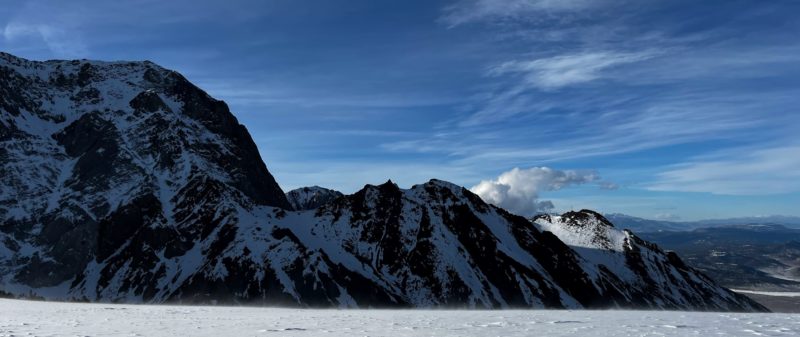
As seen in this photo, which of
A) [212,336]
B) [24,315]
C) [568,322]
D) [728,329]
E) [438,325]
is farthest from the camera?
[24,315]

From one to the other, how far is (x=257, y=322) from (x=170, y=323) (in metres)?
5.68

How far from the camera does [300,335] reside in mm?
30250

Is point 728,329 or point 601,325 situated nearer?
point 728,329

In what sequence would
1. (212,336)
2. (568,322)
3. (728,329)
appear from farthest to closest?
1. (568,322)
2. (728,329)
3. (212,336)

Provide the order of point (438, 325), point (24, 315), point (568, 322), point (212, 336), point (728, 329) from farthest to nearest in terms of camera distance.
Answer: point (24, 315), point (568, 322), point (438, 325), point (728, 329), point (212, 336)

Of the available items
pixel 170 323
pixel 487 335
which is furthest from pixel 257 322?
pixel 487 335

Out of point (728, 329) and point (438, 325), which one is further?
point (438, 325)

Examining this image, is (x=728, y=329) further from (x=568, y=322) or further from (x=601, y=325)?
(x=568, y=322)

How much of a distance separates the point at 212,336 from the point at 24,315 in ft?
70.1

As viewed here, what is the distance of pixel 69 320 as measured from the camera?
37.8 meters

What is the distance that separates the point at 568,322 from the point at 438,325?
31.4 ft

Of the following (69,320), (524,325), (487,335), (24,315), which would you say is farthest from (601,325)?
(24,315)

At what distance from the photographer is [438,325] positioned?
117 feet

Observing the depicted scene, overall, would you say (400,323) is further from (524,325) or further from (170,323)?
(170,323)
